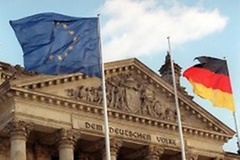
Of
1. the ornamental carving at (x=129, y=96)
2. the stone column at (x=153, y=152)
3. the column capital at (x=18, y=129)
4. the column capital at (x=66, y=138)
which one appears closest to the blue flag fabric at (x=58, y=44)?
the column capital at (x=18, y=129)

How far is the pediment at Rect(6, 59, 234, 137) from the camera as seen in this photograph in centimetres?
3812

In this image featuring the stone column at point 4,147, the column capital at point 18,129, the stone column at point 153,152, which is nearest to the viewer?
the column capital at point 18,129

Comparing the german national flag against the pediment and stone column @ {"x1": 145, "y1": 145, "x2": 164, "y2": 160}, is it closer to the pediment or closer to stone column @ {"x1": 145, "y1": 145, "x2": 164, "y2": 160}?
the pediment

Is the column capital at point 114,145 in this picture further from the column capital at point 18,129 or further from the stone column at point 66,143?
the column capital at point 18,129

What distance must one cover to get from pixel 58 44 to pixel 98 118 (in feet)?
37.8

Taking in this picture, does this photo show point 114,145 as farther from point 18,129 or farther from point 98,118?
point 18,129

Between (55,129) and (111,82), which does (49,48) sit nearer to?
(55,129)

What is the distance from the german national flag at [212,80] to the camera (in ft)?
110

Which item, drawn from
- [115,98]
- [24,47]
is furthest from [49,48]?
[115,98]

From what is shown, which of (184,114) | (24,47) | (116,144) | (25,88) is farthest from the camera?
(184,114)

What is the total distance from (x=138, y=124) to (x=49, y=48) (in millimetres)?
14315

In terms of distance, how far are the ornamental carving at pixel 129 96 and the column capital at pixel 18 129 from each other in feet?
13.0

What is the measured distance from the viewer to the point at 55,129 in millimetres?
37500

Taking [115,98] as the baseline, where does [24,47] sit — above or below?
below
